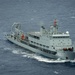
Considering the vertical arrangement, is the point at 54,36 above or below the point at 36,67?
above

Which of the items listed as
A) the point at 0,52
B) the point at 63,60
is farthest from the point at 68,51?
the point at 0,52

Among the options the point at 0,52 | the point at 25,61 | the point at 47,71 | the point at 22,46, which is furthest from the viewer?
the point at 22,46

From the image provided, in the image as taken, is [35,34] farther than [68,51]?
Yes

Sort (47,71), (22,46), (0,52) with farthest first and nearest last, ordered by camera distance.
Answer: (22,46)
(0,52)
(47,71)

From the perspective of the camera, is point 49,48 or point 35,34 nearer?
point 49,48

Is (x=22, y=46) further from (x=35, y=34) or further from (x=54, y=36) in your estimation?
(x=54, y=36)

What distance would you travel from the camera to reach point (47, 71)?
158250 mm

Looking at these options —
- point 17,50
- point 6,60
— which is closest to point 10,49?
point 17,50

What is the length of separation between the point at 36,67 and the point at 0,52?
25606 mm

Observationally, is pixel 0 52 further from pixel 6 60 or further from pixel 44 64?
pixel 44 64

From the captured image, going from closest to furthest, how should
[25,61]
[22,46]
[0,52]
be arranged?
[25,61]
[0,52]
[22,46]

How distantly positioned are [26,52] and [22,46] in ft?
34.2

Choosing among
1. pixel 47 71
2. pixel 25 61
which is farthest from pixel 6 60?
pixel 47 71

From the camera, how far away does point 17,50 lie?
189250 mm
